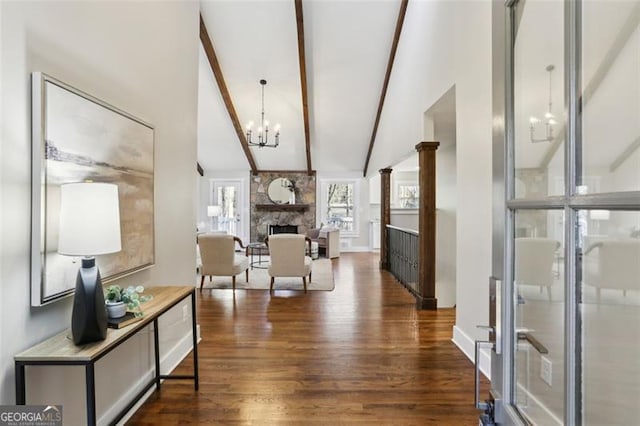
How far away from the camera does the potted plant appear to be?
5.19 ft

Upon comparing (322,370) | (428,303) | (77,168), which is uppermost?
(77,168)

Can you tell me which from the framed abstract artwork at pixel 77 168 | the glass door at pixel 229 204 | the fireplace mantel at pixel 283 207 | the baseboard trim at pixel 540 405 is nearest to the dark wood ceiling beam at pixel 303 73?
the fireplace mantel at pixel 283 207

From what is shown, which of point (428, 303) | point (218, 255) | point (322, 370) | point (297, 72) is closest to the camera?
point (322, 370)

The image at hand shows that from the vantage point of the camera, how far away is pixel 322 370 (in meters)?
2.55

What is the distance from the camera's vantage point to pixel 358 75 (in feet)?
20.7

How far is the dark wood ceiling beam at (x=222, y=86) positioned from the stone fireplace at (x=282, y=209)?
817 millimetres

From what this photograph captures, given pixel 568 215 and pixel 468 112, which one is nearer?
pixel 568 215

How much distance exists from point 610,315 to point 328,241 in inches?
290

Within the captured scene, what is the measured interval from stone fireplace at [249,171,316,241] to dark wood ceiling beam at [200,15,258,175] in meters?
0.82

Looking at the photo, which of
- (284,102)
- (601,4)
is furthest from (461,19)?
(284,102)

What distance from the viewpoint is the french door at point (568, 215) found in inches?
26.3

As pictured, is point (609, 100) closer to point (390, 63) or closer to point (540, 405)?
point (540, 405)

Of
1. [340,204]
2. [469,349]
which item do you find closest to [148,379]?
[469,349]

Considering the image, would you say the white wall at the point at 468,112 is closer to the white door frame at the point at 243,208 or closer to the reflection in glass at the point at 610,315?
the reflection in glass at the point at 610,315
